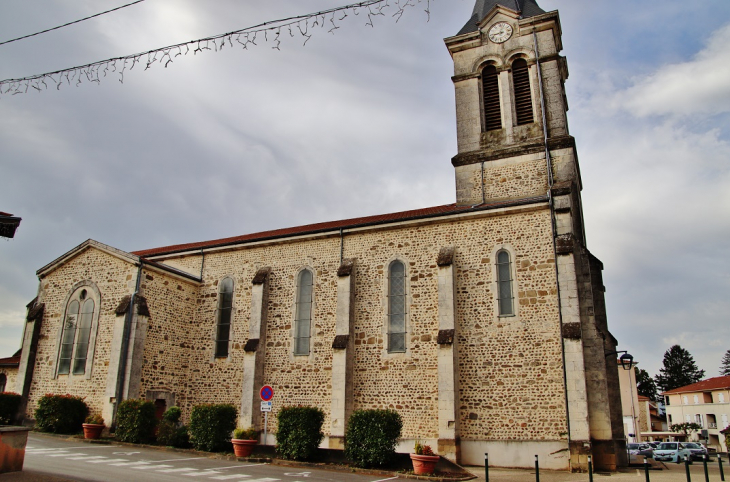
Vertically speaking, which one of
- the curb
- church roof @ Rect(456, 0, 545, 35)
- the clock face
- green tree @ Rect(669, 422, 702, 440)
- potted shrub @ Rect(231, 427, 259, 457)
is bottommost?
green tree @ Rect(669, 422, 702, 440)

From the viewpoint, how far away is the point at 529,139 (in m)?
20.2

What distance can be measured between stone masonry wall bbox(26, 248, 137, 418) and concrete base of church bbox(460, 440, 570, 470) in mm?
12932

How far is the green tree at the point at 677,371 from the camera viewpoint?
83562mm

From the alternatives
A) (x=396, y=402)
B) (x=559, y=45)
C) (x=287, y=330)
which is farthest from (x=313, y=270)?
(x=559, y=45)

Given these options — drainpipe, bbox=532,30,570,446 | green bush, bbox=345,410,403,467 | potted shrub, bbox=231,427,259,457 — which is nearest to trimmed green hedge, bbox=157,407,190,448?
potted shrub, bbox=231,427,259,457

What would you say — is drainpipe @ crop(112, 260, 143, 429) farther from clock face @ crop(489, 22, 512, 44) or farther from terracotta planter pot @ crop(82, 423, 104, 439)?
clock face @ crop(489, 22, 512, 44)

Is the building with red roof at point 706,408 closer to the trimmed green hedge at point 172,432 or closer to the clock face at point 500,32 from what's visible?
the clock face at point 500,32

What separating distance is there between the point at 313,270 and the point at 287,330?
2420mm

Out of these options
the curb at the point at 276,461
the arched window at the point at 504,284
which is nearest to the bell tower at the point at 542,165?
the arched window at the point at 504,284

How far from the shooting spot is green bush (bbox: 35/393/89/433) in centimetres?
1867

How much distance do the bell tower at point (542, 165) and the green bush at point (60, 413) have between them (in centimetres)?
1405

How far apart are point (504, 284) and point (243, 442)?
30.5 feet

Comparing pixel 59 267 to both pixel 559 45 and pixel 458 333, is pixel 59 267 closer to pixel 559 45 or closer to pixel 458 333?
pixel 458 333

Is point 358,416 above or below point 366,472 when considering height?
above
